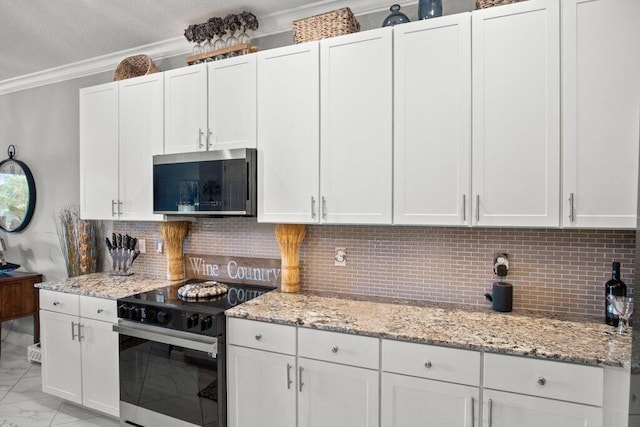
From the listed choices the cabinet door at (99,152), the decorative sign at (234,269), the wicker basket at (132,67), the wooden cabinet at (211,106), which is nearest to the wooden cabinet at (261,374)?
the decorative sign at (234,269)

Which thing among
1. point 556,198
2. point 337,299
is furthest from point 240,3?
point 556,198

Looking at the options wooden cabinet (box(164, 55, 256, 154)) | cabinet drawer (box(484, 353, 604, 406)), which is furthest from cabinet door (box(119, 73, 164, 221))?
cabinet drawer (box(484, 353, 604, 406))

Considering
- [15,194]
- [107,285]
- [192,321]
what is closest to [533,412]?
[192,321]

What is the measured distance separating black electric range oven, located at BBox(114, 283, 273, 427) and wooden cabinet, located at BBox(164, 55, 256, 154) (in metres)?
1.06

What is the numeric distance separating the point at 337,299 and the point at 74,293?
192 cm

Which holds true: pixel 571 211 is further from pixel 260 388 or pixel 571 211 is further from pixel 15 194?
pixel 15 194

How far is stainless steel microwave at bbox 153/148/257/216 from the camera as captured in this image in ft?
7.66

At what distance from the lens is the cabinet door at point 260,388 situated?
194 cm

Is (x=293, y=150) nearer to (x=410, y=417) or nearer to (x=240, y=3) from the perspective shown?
(x=240, y=3)

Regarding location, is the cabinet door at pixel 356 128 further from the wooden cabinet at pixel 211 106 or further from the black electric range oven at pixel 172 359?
the black electric range oven at pixel 172 359

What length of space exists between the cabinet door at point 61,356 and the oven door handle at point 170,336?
24.0 inches

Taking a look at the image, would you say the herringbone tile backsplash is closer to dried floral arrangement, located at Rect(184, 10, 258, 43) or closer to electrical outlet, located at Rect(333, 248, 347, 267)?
electrical outlet, located at Rect(333, 248, 347, 267)

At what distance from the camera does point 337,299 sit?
2.34 metres

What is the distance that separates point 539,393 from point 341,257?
1.32 m
